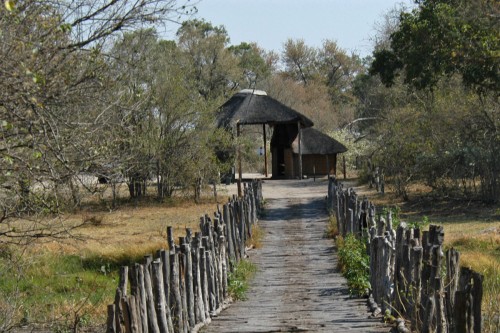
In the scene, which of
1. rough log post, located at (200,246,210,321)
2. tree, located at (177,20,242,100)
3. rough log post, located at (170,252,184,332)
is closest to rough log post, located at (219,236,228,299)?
rough log post, located at (200,246,210,321)

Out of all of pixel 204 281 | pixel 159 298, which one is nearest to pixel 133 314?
pixel 159 298

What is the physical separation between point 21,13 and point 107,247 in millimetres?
12659

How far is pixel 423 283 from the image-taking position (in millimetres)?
9883

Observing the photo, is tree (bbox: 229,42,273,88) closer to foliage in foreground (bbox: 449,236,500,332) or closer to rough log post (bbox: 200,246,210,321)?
foliage in foreground (bbox: 449,236,500,332)

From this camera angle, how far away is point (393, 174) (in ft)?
112

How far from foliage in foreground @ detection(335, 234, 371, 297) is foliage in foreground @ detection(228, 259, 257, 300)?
5.40 ft

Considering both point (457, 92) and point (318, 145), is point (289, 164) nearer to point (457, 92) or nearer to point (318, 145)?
point (318, 145)

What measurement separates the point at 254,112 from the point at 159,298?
32157 mm

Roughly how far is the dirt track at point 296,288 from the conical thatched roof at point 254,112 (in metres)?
10.8

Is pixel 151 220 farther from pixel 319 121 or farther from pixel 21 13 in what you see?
pixel 319 121

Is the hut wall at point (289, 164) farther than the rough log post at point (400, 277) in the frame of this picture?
Yes

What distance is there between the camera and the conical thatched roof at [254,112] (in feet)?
136

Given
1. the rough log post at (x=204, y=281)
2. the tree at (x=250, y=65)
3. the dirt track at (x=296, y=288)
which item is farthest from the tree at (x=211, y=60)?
the rough log post at (x=204, y=281)

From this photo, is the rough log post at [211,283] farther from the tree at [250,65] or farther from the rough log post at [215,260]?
the tree at [250,65]
